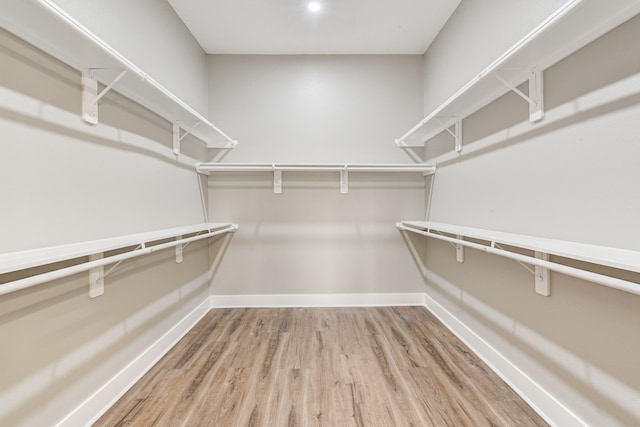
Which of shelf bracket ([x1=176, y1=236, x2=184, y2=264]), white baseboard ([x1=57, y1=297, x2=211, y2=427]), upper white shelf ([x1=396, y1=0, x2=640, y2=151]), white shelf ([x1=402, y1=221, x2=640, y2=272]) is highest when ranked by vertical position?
upper white shelf ([x1=396, y1=0, x2=640, y2=151])

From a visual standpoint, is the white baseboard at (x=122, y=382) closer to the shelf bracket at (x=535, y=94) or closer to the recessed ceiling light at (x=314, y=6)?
the shelf bracket at (x=535, y=94)

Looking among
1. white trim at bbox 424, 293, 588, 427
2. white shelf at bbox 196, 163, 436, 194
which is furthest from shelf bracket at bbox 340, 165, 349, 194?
white trim at bbox 424, 293, 588, 427

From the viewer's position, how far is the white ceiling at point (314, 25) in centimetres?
200

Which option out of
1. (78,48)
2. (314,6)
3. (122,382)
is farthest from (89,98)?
(314,6)

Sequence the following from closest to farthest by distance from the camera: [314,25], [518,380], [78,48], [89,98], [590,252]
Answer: [590,252], [78,48], [89,98], [518,380], [314,25]

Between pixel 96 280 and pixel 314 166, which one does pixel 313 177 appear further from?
pixel 96 280

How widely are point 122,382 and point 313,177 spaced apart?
6.51 feet

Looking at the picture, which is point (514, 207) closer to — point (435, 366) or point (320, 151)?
point (435, 366)

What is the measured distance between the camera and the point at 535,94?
131cm

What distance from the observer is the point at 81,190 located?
4.00 feet

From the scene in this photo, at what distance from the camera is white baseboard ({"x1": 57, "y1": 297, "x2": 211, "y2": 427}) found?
120cm

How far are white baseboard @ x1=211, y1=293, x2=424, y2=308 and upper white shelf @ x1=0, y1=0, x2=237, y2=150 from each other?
1.76m

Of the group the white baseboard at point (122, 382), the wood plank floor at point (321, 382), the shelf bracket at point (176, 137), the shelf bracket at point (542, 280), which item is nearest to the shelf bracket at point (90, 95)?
the shelf bracket at point (176, 137)

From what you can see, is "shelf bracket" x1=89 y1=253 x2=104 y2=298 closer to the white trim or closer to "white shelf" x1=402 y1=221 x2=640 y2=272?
"white shelf" x1=402 y1=221 x2=640 y2=272
